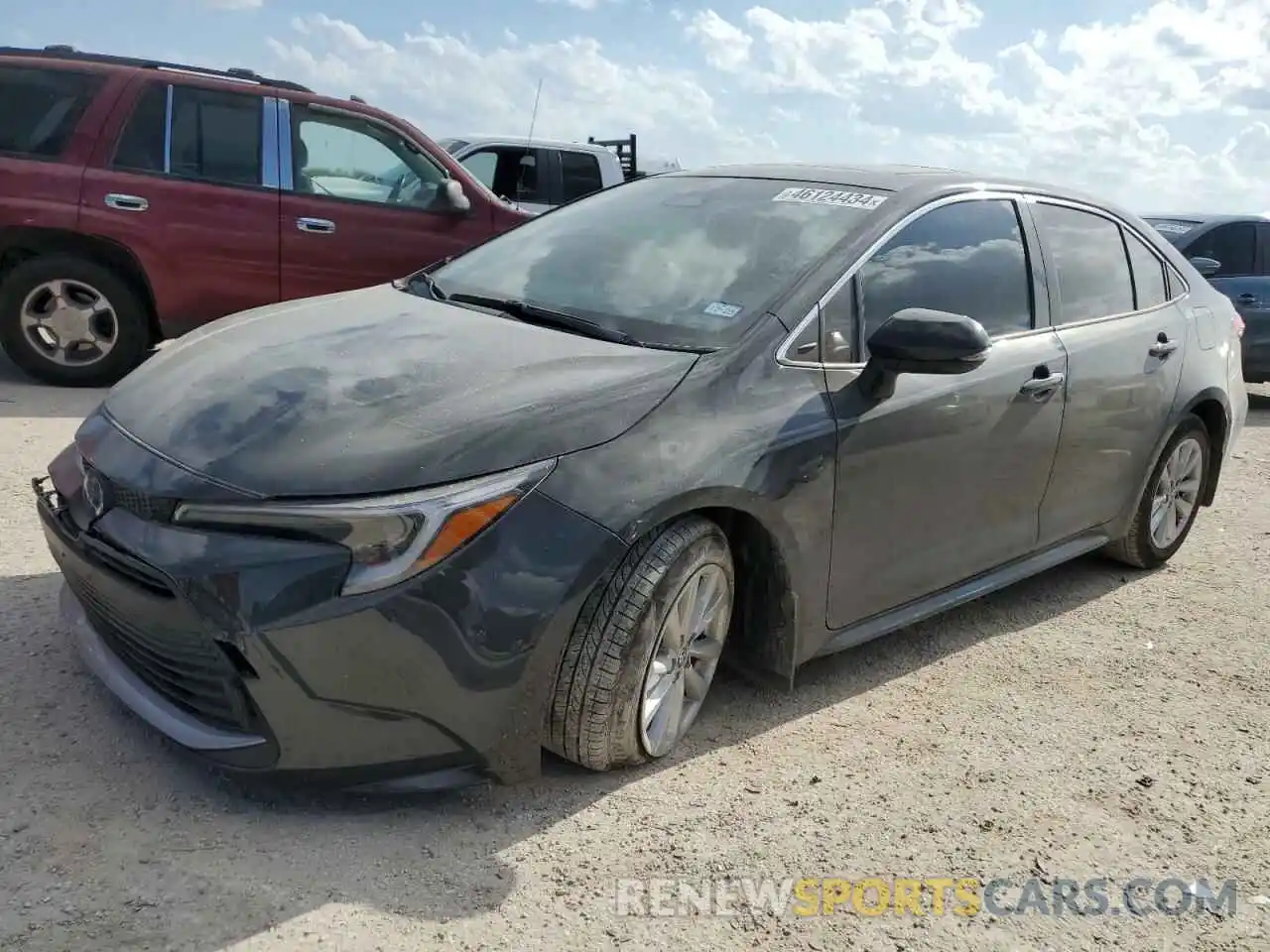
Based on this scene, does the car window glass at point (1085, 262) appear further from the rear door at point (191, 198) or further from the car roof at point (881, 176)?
the rear door at point (191, 198)

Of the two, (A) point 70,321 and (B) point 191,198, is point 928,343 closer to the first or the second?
(B) point 191,198

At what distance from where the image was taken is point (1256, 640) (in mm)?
4203

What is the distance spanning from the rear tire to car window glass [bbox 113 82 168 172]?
560 centimetres

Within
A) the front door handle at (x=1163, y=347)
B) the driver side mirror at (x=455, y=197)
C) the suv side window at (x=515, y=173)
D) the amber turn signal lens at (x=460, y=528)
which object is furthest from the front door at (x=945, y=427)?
the suv side window at (x=515, y=173)

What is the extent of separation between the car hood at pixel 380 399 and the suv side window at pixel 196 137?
13.1 feet

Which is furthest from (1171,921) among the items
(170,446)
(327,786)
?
(170,446)

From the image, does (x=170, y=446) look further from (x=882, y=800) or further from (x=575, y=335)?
(x=882, y=800)

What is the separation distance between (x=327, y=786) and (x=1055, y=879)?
1.68 meters

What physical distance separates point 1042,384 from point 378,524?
7.74 ft

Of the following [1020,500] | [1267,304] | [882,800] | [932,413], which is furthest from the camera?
[1267,304]

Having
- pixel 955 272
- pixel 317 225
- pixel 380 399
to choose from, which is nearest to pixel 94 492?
pixel 380 399

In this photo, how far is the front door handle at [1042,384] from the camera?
3680 millimetres

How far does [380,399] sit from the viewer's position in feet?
8.70

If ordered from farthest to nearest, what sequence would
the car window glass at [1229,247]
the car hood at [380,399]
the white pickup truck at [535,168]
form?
the white pickup truck at [535,168] → the car window glass at [1229,247] → the car hood at [380,399]
